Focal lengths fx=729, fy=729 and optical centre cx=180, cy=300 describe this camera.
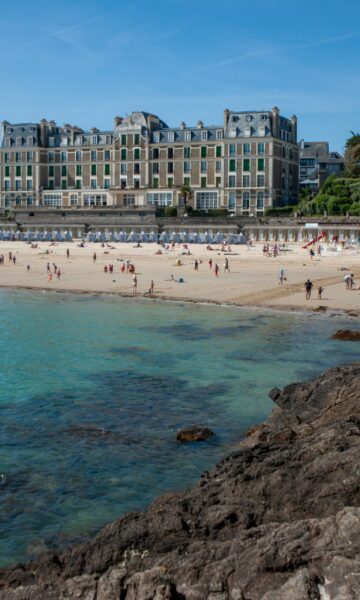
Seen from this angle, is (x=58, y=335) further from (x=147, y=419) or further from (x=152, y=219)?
(x=152, y=219)

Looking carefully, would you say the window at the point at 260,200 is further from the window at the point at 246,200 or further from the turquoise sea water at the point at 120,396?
the turquoise sea water at the point at 120,396

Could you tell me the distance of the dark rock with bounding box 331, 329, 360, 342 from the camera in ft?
89.1

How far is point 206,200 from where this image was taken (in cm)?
9838

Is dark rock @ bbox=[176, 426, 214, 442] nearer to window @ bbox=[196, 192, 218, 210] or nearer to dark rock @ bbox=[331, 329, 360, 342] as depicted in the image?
dark rock @ bbox=[331, 329, 360, 342]

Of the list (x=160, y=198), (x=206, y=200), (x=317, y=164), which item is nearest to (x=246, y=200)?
(x=206, y=200)

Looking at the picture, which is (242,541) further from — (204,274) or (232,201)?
(232,201)

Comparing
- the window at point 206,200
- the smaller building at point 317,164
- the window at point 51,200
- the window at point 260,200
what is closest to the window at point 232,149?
the window at point 206,200

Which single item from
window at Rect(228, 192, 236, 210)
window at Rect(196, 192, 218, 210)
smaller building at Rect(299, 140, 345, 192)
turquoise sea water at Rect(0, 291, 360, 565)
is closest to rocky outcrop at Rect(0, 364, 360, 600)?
turquoise sea water at Rect(0, 291, 360, 565)

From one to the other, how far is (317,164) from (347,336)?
295ft

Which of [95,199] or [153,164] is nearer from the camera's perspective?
[153,164]

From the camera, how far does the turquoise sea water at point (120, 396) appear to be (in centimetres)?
1261

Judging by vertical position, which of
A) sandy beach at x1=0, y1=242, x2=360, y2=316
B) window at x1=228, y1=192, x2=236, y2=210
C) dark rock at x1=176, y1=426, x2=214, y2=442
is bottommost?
dark rock at x1=176, y1=426, x2=214, y2=442

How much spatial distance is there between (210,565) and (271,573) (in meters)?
0.76

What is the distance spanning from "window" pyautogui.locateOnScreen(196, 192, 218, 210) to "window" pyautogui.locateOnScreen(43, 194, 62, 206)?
21.0 m
